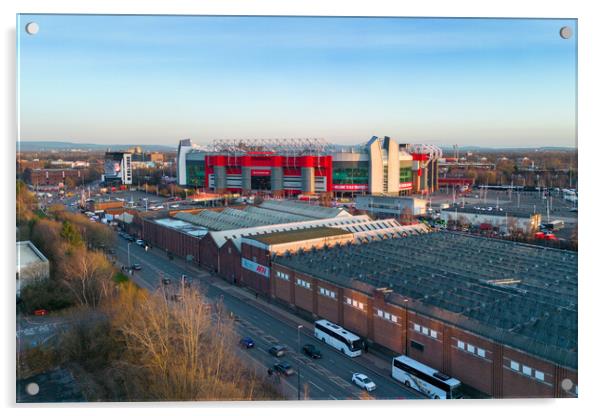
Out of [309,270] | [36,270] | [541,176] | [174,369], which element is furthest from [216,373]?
[541,176]

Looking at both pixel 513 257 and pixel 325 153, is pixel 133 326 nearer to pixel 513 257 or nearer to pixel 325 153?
pixel 513 257

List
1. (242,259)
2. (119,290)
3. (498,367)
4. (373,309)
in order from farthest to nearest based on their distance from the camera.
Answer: (242,259) → (119,290) → (373,309) → (498,367)

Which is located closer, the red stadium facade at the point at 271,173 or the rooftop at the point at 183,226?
the rooftop at the point at 183,226

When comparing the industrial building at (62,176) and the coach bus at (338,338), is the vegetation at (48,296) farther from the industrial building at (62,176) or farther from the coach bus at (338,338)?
the industrial building at (62,176)

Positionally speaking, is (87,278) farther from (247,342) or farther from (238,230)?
(238,230)

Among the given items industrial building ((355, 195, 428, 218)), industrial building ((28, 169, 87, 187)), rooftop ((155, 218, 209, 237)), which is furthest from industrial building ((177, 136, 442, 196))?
rooftop ((155, 218, 209, 237))

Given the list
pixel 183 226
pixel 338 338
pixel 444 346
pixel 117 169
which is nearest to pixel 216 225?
pixel 183 226

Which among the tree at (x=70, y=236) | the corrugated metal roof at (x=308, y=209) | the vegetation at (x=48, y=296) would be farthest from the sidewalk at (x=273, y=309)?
the corrugated metal roof at (x=308, y=209)
